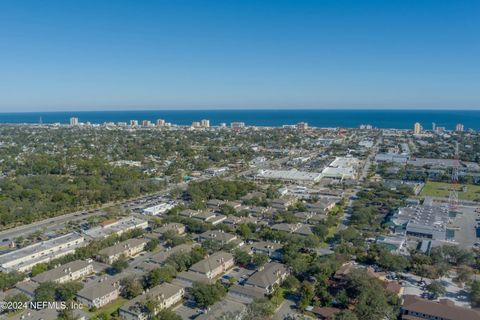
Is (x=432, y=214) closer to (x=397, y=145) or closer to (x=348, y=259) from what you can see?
(x=348, y=259)

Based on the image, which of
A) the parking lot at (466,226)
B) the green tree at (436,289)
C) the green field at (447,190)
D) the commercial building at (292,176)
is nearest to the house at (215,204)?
the commercial building at (292,176)

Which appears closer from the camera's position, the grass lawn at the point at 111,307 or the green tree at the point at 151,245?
the grass lawn at the point at 111,307

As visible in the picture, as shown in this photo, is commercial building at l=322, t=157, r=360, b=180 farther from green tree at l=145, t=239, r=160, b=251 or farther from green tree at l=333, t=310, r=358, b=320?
green tree at l=333, t=310, r=358, b=320

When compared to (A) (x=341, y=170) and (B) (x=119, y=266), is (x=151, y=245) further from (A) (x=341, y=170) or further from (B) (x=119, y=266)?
(A) (x=341, y=170)

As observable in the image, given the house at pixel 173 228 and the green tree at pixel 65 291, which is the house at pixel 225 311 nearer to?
the green tree at pixel 65 291

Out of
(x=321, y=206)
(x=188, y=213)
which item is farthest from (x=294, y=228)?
(x=188, y=213)

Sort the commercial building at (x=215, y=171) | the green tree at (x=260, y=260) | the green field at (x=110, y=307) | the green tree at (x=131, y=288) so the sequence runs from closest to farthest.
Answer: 1. the green field at (x=110, y=307)
2. the green tree at (x=131, y=288)
3. the green tree at (x=260, y=260)
4. the commercial building at (x=215, y=171)
